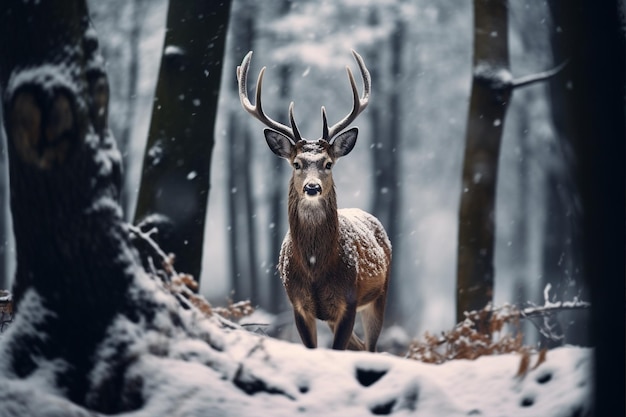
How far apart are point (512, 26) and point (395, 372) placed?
154 inches

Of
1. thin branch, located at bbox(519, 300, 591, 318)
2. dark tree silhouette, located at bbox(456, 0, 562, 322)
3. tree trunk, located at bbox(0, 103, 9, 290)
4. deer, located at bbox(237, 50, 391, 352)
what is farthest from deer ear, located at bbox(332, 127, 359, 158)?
tree trunk, located at bbox(0, 103, 9, 290)

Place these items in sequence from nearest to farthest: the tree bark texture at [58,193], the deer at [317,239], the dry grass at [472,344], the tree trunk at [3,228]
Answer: the tree bark texture at [58,193], the dry grass at [472,344], the deer at [317,239], the tree trunk at [3,228]

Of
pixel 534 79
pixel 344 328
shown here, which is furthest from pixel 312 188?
pixel 534 79

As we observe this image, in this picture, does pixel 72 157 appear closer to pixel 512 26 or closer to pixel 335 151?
pixel 335 151

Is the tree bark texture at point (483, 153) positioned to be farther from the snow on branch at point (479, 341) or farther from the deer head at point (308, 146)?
the deer head at point (308, 146)

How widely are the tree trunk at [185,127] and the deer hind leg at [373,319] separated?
1.34m

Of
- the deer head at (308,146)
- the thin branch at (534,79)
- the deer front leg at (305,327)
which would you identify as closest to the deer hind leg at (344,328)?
the deer front leg at (305,327)

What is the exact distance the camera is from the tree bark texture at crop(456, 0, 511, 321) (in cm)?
591

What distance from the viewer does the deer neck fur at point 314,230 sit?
4984 millimetres

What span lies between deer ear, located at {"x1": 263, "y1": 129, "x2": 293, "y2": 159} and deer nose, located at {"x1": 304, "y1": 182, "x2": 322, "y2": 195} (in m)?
0.41

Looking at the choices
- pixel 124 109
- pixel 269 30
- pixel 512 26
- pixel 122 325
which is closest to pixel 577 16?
pixel 122 325

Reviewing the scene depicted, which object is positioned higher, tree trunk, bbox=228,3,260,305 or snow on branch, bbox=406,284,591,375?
tree trunk, bbox=228,3,260,305

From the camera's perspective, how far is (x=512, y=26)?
6.68m

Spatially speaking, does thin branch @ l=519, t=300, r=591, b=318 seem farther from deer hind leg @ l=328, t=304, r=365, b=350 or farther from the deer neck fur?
the deer neck fur
